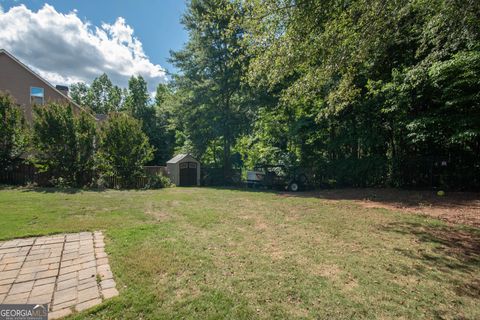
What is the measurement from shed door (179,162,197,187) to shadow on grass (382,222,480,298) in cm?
1216

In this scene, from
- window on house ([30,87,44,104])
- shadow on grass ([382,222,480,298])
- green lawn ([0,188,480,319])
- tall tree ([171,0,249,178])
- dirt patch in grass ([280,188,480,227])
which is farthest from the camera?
window on house ([30,87,44,104])

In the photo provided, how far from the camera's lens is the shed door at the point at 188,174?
15.2 metres

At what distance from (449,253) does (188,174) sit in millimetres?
13581

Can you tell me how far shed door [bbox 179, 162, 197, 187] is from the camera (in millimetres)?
15203

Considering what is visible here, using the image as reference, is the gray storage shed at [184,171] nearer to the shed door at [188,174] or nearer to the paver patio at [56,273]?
the shed door at [188,174]

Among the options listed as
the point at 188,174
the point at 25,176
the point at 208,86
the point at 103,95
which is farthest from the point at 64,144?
the point at 103,95

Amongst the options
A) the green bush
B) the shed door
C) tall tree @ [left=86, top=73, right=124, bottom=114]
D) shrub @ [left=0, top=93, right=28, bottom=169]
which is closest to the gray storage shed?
the shed door

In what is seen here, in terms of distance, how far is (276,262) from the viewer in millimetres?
3559

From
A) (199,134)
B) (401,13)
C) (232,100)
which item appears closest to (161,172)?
(199,134)

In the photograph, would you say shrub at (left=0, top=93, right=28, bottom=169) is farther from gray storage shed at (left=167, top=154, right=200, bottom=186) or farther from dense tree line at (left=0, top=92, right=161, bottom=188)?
gray storage shed at (left=167, top=154, right=200, bottom=186)

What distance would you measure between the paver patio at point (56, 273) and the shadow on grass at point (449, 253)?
4.37 meters

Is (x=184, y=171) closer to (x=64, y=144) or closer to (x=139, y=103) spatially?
(x=64, y=144)

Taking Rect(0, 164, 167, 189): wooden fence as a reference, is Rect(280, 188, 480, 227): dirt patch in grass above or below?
below

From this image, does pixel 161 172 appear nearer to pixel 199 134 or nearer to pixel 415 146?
pixel 199 134
